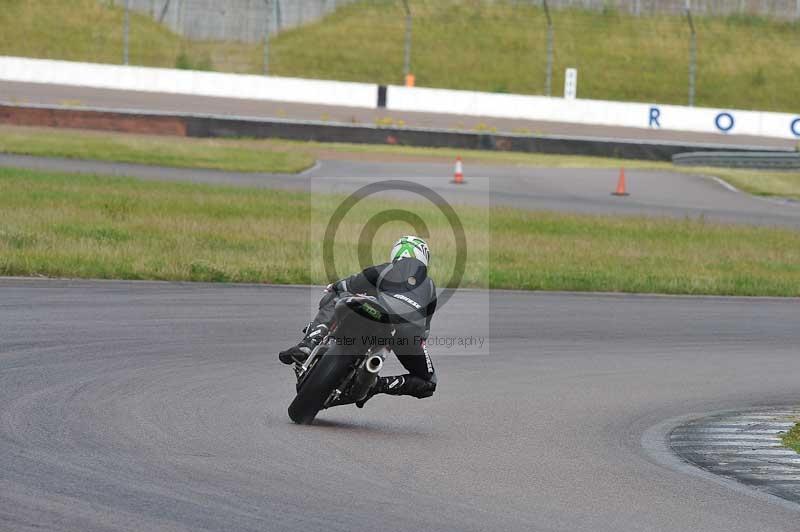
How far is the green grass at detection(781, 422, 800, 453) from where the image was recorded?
28.3 ft

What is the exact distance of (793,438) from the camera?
348 inches

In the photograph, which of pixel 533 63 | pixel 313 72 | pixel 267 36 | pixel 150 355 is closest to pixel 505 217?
pixel 150 355

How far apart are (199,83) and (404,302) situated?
1447 inches

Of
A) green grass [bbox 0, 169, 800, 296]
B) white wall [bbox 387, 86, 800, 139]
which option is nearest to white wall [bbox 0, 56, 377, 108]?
white wall [bbox 387, 86, 800, 139]

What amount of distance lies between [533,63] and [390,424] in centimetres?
4697

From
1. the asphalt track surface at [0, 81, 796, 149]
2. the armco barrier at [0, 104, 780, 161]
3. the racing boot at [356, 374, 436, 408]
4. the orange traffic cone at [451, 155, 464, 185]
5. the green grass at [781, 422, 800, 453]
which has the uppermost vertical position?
the asphalt track surface at [0, 81, 796, 149]

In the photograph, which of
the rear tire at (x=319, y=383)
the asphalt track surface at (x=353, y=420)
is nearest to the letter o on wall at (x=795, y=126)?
the asphalt track surface at (x=353, y=420)

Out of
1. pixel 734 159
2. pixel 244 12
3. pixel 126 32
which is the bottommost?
pixel 734 159

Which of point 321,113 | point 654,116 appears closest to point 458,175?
point 321,113

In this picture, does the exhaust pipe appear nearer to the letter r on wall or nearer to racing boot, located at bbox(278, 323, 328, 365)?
racing boot, located at bbox(278, 323, 328, 365)

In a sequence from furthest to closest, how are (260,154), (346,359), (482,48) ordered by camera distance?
(482,48)
(260,154)
(346,359)

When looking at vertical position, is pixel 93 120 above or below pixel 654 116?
below

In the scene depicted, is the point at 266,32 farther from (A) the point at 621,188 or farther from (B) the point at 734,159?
(A) the point at 621,188

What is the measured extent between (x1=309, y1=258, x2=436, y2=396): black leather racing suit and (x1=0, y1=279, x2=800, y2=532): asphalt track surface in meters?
0.67
